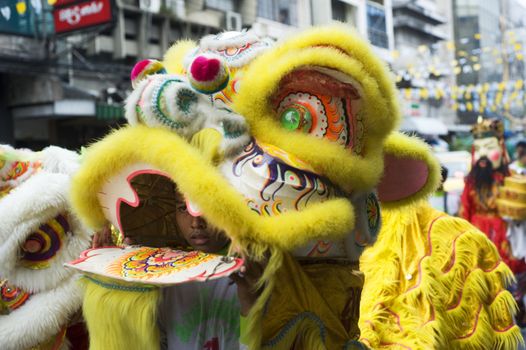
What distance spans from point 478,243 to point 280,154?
6.13 feet

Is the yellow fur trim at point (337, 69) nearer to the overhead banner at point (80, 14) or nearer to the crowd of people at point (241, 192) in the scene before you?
the crowd of people at point (241, 192)

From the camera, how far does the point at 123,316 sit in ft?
5.59

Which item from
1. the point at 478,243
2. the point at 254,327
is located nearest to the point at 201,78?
the point at 254,327

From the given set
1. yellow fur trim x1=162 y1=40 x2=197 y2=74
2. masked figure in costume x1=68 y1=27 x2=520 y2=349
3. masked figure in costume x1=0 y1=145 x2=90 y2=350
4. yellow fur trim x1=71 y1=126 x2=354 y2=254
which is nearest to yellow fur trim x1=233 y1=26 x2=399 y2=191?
masked figure in costume x1=68 y1=27 x2=520 y2=349

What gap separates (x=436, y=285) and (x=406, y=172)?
860 millimetres

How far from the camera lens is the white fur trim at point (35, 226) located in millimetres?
2424

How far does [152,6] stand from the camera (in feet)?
49.5

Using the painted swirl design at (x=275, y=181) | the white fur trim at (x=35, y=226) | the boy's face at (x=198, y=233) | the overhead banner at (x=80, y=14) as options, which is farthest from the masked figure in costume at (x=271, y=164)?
the overhead banner at (x=80, y=14)

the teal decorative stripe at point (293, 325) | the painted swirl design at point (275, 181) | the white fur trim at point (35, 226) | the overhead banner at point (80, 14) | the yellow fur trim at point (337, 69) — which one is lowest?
the teal decorative stripe at point (293, 325)

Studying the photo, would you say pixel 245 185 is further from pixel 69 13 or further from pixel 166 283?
pixel 69 13

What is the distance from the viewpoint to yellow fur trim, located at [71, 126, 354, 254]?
5.14 ft

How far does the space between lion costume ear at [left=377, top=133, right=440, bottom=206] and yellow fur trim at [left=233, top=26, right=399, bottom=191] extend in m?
0.35

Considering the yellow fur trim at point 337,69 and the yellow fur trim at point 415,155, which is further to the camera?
the yellow fur trim at point 415,155

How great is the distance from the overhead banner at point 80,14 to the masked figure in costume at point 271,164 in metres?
9.26
